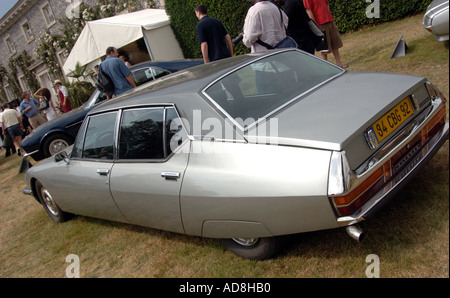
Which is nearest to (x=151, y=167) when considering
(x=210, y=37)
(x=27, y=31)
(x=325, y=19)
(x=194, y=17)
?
(x=210, y=37)

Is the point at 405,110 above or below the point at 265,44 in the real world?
below

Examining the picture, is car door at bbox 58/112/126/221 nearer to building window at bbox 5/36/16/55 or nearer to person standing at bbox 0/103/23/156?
person standing at bbox 0/103/23/156

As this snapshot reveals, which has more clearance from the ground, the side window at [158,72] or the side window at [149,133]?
the side window at [158,72]

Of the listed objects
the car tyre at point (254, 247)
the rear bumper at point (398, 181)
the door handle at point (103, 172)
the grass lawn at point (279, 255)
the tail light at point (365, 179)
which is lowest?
the grass lawn at point (279, 255)

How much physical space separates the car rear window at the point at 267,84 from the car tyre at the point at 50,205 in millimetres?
3043

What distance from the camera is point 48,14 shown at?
2352 cm

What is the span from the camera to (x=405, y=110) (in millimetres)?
2641

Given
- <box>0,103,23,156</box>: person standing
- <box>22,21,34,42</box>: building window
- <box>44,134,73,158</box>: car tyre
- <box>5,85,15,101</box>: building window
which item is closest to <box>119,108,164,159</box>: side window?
<box>44,134,73,158</box>: car tyre

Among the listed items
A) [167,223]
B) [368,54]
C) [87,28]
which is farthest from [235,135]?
[87,28]

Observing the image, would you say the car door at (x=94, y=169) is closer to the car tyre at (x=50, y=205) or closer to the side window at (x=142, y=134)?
the side window at (x=142, y=134)

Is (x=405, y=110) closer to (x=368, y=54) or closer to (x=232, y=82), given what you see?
(x=232, y=82)

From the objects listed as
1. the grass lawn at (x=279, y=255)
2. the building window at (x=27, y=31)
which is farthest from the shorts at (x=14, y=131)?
the building window at (x=27, y=31)

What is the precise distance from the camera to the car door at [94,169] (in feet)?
11.8
